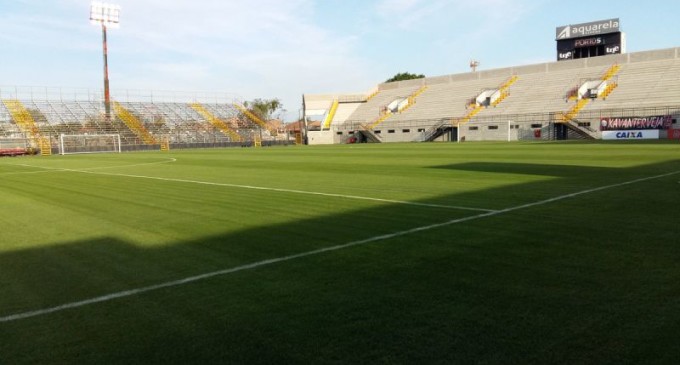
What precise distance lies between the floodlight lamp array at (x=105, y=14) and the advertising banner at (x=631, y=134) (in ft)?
201

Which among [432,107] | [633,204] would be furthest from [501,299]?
[432,107]

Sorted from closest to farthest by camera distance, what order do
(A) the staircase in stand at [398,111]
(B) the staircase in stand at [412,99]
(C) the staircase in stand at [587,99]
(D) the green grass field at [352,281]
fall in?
(D) the green grass field at [352,281] < (C) the staircase in stand at [587,99] < (A) the staircase in stand at [398,111] < (B) the staircase in stand at [412,99]

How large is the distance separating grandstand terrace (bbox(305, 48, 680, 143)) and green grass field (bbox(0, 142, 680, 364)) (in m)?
42.1

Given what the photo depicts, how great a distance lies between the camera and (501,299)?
14.0 feet

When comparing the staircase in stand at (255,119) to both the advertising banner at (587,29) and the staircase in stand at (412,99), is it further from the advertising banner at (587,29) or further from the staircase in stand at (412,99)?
the advertising banner at (587,29)

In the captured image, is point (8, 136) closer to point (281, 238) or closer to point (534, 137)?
point (534, 137)

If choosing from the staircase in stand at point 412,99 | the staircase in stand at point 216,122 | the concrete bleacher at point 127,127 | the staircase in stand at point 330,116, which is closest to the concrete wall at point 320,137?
the staircase in stand at point 330,116

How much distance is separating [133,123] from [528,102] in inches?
1859

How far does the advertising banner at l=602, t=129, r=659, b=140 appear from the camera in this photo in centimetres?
4231

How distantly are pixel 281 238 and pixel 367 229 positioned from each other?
127cm

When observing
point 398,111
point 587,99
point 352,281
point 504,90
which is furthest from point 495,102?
point 352,281

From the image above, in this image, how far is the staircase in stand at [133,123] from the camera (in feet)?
209

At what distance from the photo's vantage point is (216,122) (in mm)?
74062

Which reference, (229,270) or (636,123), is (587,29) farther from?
(229,270)
